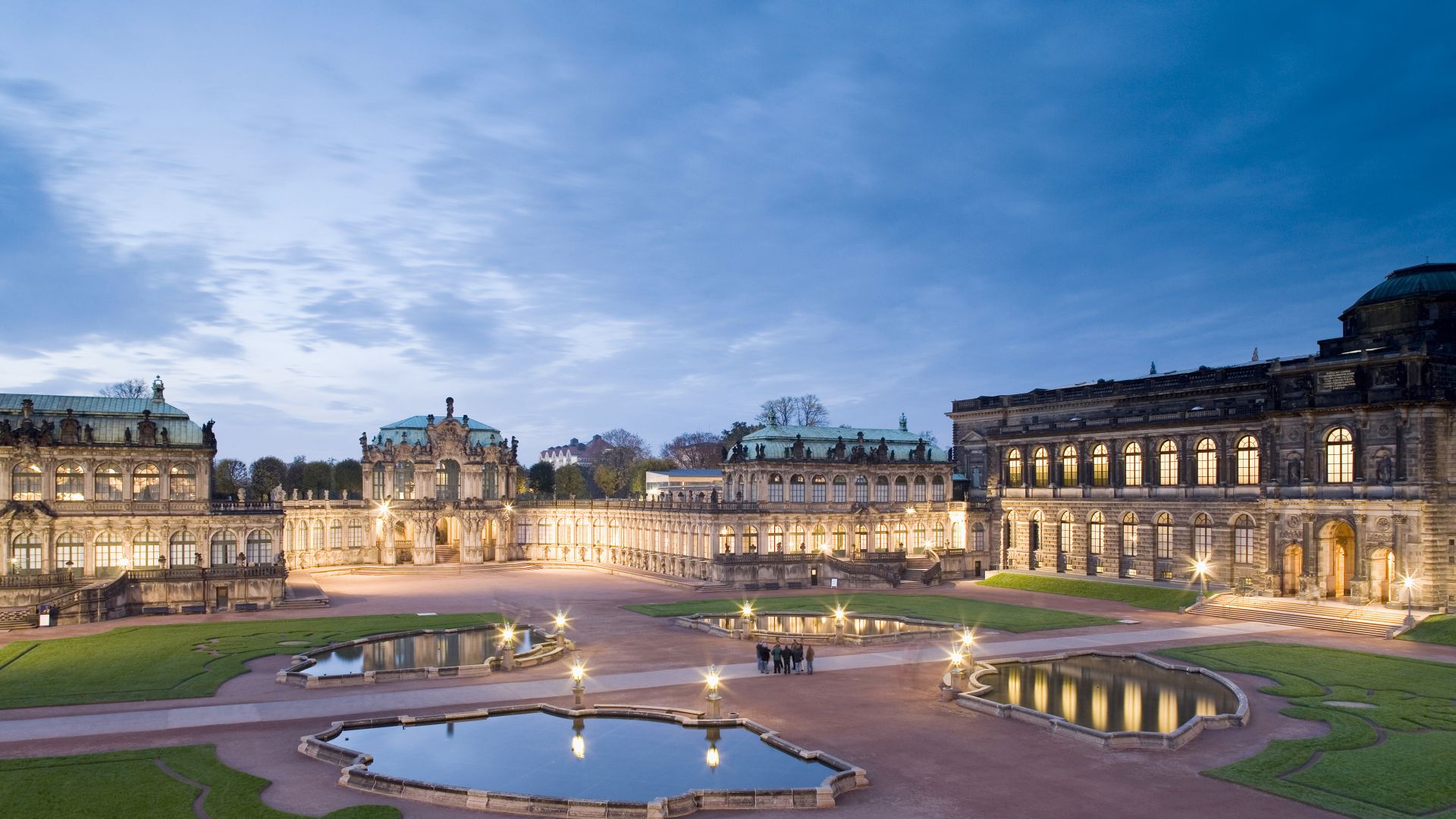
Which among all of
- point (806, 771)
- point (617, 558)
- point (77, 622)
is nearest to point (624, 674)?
point (806, 771)

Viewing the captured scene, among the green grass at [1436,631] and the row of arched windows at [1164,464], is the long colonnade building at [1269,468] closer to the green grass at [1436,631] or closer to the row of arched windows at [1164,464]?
the row of arched windows at [1164,464]

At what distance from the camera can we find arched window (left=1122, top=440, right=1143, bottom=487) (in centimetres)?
8144

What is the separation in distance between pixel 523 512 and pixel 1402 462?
3053 inches

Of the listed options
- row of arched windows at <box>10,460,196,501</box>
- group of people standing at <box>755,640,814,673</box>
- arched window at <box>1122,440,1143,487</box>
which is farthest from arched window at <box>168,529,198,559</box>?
arched window at <box>1122,440,1143,487</box>

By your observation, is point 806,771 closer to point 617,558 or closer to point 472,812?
point 472,812

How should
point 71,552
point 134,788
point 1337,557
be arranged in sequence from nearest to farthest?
point 134,788 → point 1337,557 → point 71,552

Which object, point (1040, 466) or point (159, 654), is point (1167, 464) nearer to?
point (1040, 466)

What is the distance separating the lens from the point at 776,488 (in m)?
87.6

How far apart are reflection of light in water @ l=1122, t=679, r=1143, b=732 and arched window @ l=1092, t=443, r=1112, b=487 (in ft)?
144

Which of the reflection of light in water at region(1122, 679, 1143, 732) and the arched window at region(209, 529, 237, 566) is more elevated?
the arched window at region(209, 529, 237, 566)

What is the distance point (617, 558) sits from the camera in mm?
99500

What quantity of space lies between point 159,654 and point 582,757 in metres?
28.7

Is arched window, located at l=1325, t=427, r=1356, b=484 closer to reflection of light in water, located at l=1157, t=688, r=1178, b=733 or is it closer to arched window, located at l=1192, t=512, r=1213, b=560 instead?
arched window, located at l=1192, t=512, r=1213, b=560

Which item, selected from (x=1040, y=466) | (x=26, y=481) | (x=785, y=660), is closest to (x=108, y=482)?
(x=26, y=481)
